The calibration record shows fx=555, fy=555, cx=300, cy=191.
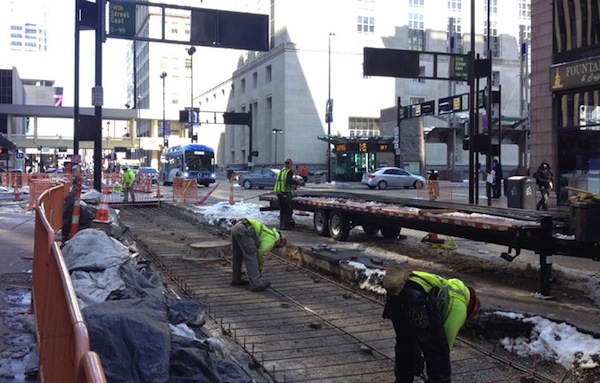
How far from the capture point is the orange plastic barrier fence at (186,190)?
24494 mm

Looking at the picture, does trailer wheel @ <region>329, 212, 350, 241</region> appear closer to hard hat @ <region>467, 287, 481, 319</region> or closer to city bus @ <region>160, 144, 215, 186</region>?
hard hat @ <region>467, 287, 481, 319</region>

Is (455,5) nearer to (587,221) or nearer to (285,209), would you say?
(285,209)

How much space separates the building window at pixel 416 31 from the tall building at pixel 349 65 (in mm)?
117

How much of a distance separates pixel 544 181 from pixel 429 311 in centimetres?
1569

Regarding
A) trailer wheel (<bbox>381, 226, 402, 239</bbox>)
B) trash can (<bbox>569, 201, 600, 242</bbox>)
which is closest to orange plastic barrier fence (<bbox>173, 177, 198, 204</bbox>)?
trailer wheel (<bbox>381, 226, 402, 239</bbox>)

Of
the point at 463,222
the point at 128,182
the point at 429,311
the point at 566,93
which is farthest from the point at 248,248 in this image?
the point at 128,182

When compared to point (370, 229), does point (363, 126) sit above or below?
above

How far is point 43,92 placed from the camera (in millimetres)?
151750

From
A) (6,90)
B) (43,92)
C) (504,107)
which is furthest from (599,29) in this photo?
(43,92)

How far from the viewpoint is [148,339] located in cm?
411

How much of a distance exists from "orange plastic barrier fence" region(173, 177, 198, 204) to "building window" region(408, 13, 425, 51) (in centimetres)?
4648

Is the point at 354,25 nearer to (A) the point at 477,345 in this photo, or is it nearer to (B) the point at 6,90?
(A) the point at 477,345

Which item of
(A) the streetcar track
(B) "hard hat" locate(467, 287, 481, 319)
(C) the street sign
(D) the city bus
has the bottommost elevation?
(A) the streetcar track

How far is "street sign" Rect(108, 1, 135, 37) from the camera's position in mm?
17469
